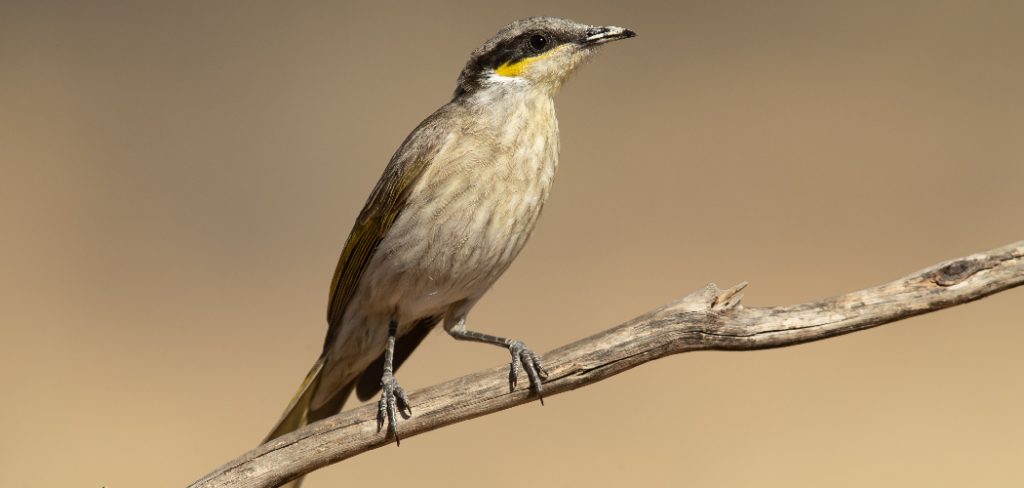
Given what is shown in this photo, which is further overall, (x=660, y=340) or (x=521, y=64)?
(x=521, y=64)

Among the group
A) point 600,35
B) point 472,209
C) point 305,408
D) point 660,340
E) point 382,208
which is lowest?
point 660,340

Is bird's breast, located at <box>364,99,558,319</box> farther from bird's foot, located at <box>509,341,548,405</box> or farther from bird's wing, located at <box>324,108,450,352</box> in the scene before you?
bird's foot, located at <box>509,341,548,405</box>

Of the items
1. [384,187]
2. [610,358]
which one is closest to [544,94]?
[384,187]

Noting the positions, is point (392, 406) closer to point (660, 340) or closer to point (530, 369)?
point (530, 369)

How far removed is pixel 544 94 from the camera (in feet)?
10.3

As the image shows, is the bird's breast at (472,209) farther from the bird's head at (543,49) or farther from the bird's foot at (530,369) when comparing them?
the bird's foot at (530,369)

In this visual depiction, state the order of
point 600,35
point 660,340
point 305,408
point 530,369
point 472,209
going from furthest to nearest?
point 305,408 < point 600,35 < point 472,209 < point 530,369 < point 660,340

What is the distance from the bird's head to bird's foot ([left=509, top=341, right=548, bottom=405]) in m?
0.91

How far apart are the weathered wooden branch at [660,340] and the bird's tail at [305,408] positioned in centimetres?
49

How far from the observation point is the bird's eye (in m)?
3.15

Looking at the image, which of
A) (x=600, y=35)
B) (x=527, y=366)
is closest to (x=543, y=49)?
(x=600, y=35)

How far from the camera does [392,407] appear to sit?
2732mm

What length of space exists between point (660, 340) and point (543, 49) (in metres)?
1.14

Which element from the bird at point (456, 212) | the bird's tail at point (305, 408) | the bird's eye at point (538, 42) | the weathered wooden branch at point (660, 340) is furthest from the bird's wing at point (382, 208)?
the weathered wooden branch at point (660, 340)
